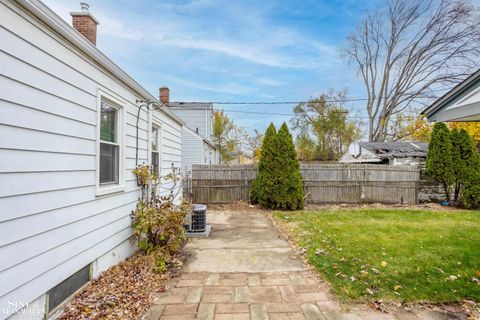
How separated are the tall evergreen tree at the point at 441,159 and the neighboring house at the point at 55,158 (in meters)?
10.9

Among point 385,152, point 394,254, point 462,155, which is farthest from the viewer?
point 385,152

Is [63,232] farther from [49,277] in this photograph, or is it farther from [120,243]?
[120,243]

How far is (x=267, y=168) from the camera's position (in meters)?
9.26

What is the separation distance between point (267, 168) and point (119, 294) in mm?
6758

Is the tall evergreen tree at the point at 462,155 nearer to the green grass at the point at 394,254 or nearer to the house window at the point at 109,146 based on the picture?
the green grass at the point at 394,254

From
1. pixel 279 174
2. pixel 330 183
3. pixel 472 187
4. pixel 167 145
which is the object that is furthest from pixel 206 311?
pixel 472 187

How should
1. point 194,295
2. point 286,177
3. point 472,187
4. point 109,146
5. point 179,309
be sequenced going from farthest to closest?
point 472,187
point 286,177
point 109,146
point 194,295
point 179,309

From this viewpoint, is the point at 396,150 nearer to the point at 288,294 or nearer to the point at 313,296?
the point at 313,296

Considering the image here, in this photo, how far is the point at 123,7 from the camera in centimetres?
578

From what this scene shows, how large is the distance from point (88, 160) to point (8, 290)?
1579 mm

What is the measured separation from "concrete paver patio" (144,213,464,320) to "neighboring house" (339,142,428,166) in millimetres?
9443

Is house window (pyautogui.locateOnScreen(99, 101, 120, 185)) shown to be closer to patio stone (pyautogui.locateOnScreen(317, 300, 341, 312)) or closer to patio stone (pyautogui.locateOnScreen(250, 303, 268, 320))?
patio stone (pyautogui.locateOnScreen(250, 303, 268, 320))

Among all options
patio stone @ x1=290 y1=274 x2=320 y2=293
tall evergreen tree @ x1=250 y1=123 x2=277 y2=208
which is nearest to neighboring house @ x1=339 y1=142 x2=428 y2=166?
tall evergreen tree @ x1=250 y1=123 x2=277 y2=208

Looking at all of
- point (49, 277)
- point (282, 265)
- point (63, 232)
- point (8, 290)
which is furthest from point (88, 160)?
point (282, 265)
